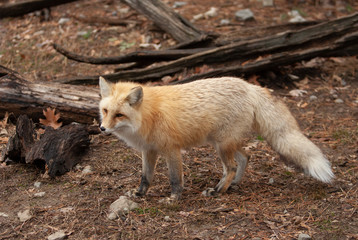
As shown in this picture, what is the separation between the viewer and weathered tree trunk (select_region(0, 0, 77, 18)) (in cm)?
991

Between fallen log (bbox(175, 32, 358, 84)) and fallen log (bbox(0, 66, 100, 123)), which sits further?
fallen log (bbox(175, 32, 358, 84))

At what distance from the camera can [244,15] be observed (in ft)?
30.9

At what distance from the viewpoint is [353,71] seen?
315 inches

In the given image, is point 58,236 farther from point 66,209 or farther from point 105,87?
point 105,87

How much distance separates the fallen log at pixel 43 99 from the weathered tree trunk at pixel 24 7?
442 cm

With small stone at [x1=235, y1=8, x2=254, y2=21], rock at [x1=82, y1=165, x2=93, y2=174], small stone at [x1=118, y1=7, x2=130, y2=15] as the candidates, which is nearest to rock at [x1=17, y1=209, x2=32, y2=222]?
rock at [x1=82, y1=165, x2=93, y2=174]

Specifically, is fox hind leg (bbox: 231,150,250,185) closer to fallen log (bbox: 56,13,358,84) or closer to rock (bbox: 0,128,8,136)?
fallen log (bbox: 56,13,358,84)

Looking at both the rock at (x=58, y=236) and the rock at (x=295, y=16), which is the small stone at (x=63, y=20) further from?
the rock at (x=58, y=236)

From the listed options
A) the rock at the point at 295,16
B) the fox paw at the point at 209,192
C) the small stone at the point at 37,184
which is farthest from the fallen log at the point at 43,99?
the rock at the point at 295,16

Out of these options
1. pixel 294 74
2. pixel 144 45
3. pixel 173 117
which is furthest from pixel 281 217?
pixel 144 45

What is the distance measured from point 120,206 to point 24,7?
7753 mm

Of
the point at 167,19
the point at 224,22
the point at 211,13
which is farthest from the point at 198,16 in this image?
the point at 167,19

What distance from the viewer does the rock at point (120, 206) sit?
404 centimetres

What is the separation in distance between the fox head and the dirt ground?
2.98 feet
